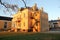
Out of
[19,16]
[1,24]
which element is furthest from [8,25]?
[19,16]

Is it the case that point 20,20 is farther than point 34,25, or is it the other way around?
point 20,20

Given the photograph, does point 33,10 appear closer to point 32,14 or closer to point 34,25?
point 32,14

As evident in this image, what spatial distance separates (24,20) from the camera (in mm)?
41062

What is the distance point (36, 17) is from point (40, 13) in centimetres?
187

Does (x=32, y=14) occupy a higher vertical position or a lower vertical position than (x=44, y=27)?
higher

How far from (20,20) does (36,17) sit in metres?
6.23

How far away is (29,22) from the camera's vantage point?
40250 millimetres

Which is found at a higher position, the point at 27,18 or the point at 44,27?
the point at 27,18

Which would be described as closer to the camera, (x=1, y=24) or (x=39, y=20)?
(x=39, y=20)

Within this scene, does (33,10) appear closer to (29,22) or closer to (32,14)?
(32,14)

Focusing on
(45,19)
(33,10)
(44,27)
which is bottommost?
(44,27)

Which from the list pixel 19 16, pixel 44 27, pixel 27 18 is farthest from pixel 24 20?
pixel 44 27

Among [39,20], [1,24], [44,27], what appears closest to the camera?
[39,20]

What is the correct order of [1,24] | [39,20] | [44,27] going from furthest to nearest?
[1,24], [44,27], [39,20]
